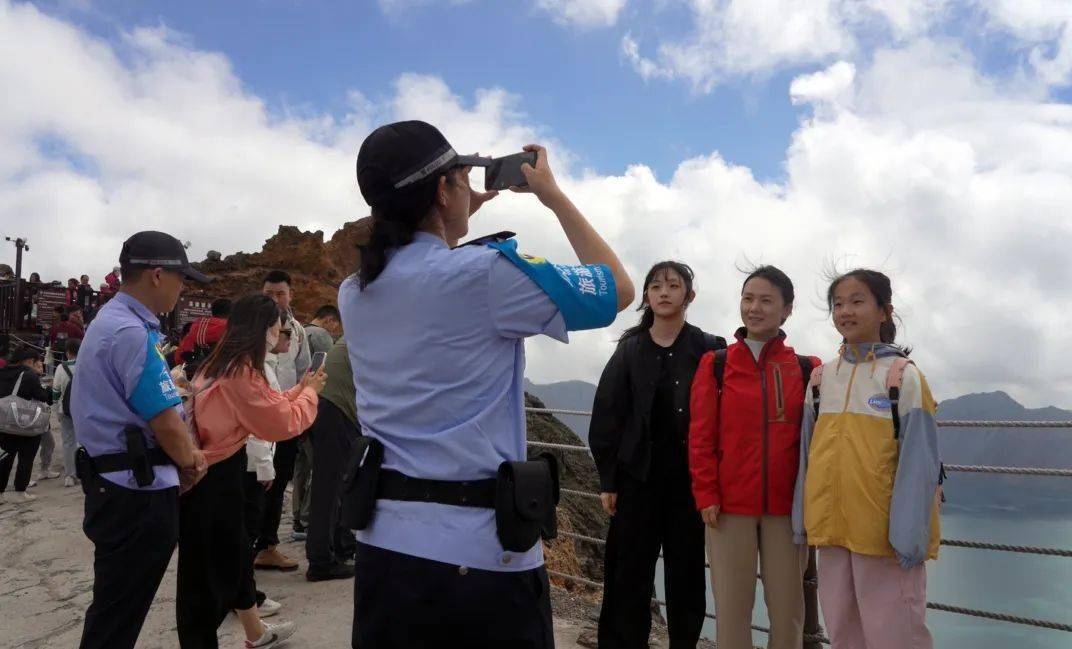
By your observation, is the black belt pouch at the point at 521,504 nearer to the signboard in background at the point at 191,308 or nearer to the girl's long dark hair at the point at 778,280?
the girl's long dark hair at the point at 778,280

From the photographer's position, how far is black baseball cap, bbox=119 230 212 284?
279cm

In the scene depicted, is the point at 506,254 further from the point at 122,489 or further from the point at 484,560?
A: the point at 122,489

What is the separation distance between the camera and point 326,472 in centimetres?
473

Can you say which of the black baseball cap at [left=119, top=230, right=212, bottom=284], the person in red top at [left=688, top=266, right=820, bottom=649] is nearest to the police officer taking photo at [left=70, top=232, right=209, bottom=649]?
the black baseball cap at [left=119, top=230, right=212, bottom=284]

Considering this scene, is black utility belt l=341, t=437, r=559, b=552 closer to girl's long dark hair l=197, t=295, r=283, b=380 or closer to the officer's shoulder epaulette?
the officer's shoulder epaulette

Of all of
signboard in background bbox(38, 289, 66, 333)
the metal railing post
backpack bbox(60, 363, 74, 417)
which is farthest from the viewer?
signboard in background bbox(38, 289, 66, 333)

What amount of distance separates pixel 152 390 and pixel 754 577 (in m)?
2.51

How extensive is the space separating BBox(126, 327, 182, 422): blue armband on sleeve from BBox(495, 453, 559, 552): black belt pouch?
68.7 inches

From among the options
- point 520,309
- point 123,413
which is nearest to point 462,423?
point 520,309

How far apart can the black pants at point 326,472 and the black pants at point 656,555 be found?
2.06 m

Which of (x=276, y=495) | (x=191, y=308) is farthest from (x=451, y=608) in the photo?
(x=191, y=308)

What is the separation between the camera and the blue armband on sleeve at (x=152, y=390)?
2.63m

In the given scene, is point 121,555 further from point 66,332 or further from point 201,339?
point 66,332

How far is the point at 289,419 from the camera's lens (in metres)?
3.45
